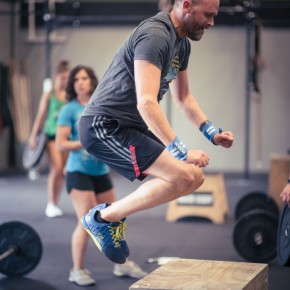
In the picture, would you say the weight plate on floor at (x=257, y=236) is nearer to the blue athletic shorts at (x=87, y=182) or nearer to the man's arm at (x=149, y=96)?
the blue athletic shorts at (x=87, y=182)

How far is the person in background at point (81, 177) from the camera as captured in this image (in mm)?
4590

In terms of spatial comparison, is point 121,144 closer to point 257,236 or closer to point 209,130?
point 209,130

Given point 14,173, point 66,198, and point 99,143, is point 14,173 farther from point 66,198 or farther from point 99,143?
point 99,143

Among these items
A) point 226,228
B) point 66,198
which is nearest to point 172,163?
point 226,228

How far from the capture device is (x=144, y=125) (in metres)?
3.51

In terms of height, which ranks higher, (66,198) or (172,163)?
(172,163)

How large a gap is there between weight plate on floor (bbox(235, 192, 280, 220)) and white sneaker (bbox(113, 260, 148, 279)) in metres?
1.89

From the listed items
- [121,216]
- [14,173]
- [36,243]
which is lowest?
[14,173]

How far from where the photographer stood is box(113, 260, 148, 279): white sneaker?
4742 millimetres

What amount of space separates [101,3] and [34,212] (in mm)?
5276

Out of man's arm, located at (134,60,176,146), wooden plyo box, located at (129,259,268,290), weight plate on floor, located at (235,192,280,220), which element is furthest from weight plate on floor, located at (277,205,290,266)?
weight plate on floor, located at (235,192,280,220)

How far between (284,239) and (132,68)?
1465 millimetres

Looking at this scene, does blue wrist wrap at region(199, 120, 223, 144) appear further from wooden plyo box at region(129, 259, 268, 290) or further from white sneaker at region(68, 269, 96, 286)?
white sneaker at region(68, 269, 96, 286)

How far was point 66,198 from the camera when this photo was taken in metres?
8.73
